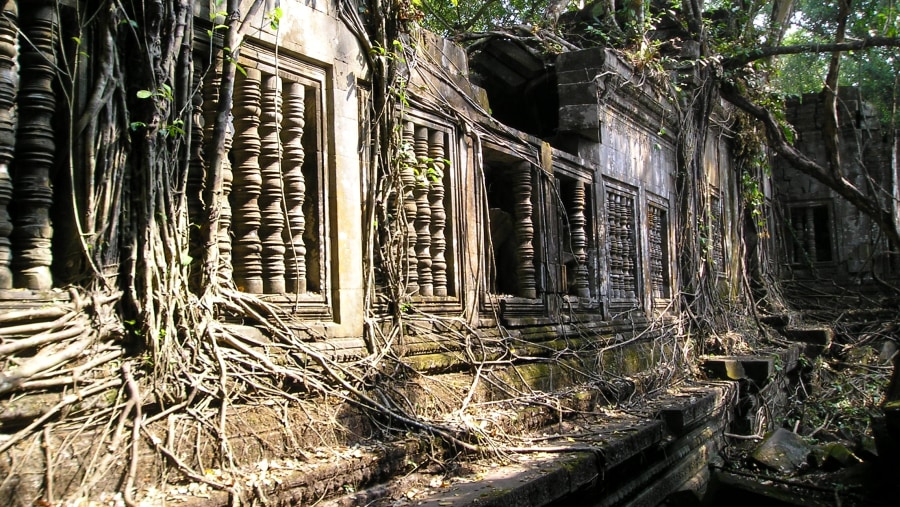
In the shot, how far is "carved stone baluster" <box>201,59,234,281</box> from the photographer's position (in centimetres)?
354

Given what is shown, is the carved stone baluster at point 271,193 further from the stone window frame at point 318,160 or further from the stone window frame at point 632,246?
the stone window frame at point 632,246

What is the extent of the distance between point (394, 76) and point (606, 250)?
Result: 11.8 ft

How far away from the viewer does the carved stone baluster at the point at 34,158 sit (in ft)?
9.36

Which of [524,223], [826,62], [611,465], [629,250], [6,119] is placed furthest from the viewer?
[826,62]

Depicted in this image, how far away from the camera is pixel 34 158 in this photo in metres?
2.87

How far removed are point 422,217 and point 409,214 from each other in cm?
19

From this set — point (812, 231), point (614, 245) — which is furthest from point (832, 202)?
point (614, 245)

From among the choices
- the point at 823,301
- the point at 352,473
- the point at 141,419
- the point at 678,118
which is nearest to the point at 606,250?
the point at 678,118

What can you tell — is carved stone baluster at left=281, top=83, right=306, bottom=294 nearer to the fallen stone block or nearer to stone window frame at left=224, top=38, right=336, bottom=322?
stone window frame at left=224, top=38, right=336, bottom=322

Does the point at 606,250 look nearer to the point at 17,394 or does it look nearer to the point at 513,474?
the point at 513,474

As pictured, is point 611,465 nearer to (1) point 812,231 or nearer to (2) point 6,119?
(2) point 6,119

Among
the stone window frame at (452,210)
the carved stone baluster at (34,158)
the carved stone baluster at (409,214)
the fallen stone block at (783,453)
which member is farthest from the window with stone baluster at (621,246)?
the carved stone baluster at (34,158)

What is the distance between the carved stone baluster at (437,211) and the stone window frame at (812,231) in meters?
11.3

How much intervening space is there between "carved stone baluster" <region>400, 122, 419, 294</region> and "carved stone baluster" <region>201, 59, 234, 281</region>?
Result: 4.20 ft
